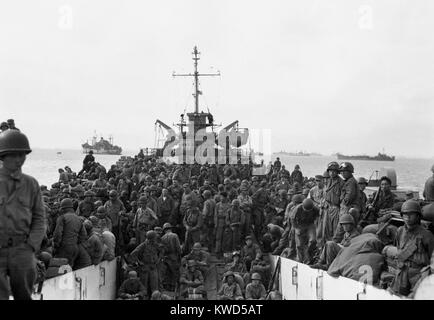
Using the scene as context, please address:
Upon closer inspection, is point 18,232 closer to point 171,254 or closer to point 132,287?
point 132,287

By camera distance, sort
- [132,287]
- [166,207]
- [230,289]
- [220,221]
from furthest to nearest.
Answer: [166,207], [220,221], [132,287], [230,289]

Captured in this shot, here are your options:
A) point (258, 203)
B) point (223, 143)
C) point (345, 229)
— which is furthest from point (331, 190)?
point (223, 143)

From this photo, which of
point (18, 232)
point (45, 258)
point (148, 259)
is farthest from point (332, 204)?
point (18, 232)

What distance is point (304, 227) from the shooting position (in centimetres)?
1048

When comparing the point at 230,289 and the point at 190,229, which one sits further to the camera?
the point at 190,229

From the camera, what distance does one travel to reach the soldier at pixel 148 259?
10.3 metres

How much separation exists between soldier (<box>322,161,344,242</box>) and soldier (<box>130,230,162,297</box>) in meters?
3.02

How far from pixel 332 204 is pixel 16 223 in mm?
6186

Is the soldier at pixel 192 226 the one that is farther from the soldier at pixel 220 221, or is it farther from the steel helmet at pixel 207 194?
the steel helmet at pixel 207 194

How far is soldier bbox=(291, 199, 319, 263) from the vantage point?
10.4 meters

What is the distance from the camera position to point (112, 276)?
10.2m

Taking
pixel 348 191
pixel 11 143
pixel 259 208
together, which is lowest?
pixel 259 208

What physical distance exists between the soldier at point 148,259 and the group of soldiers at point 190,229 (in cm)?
2

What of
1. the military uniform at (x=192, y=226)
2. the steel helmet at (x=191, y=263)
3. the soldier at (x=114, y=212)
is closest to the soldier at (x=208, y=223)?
the military uniform at (x=192, y=226)
